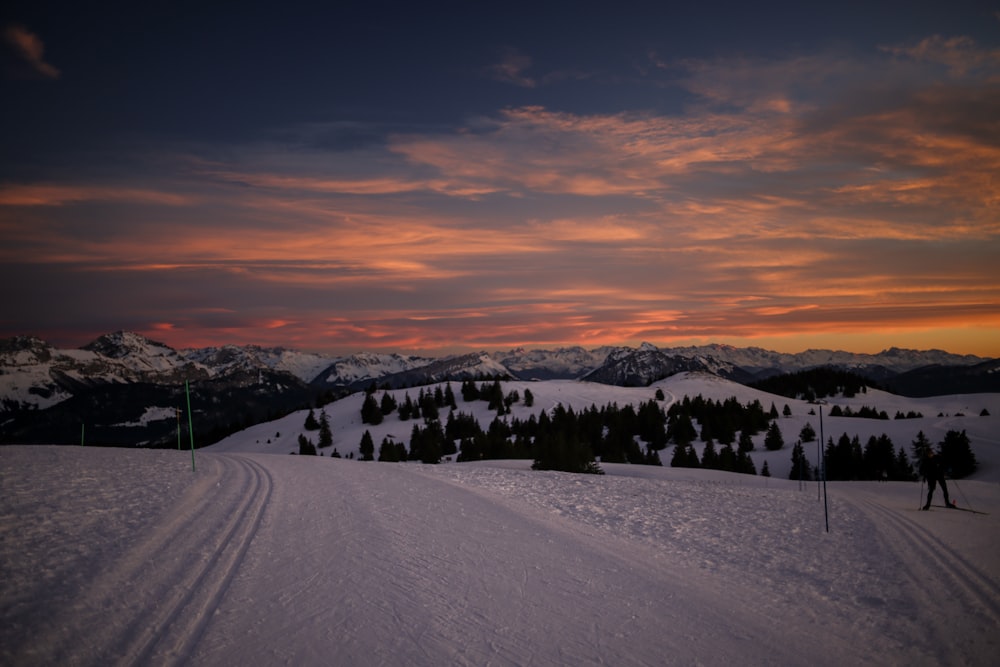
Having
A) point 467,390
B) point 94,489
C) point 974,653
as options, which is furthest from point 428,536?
point 467,390

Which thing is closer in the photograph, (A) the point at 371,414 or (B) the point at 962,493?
(B) the point at 962,493

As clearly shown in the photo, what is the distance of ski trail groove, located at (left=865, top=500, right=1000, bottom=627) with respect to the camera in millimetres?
10164

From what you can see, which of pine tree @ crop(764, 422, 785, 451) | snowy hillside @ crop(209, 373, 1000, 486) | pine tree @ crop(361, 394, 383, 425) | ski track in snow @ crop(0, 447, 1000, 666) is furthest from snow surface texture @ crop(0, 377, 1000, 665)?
pine tree @ crop(361, 394, 383, 425)

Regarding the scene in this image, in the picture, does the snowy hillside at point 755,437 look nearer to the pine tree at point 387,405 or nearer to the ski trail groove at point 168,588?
the pine tree at point 387,405

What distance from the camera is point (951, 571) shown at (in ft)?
39.3

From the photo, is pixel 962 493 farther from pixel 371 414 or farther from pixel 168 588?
pixel 371 414

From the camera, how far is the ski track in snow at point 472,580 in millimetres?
8055

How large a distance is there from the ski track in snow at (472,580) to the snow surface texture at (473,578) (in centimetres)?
5

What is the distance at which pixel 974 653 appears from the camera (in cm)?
832

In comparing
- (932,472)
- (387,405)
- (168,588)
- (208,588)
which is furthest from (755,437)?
(168,588)

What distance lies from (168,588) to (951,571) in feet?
52.1

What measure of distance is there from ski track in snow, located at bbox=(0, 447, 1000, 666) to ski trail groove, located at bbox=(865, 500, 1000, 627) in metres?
0.07

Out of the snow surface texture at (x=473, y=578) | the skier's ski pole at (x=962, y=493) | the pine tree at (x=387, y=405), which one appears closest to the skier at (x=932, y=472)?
the snow surface texture at (x=473, y=578)

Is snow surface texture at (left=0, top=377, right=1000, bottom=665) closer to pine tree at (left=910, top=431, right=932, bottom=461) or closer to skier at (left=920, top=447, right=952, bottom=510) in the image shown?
skier at (left=920, top=447, right=952, bottom=510)
